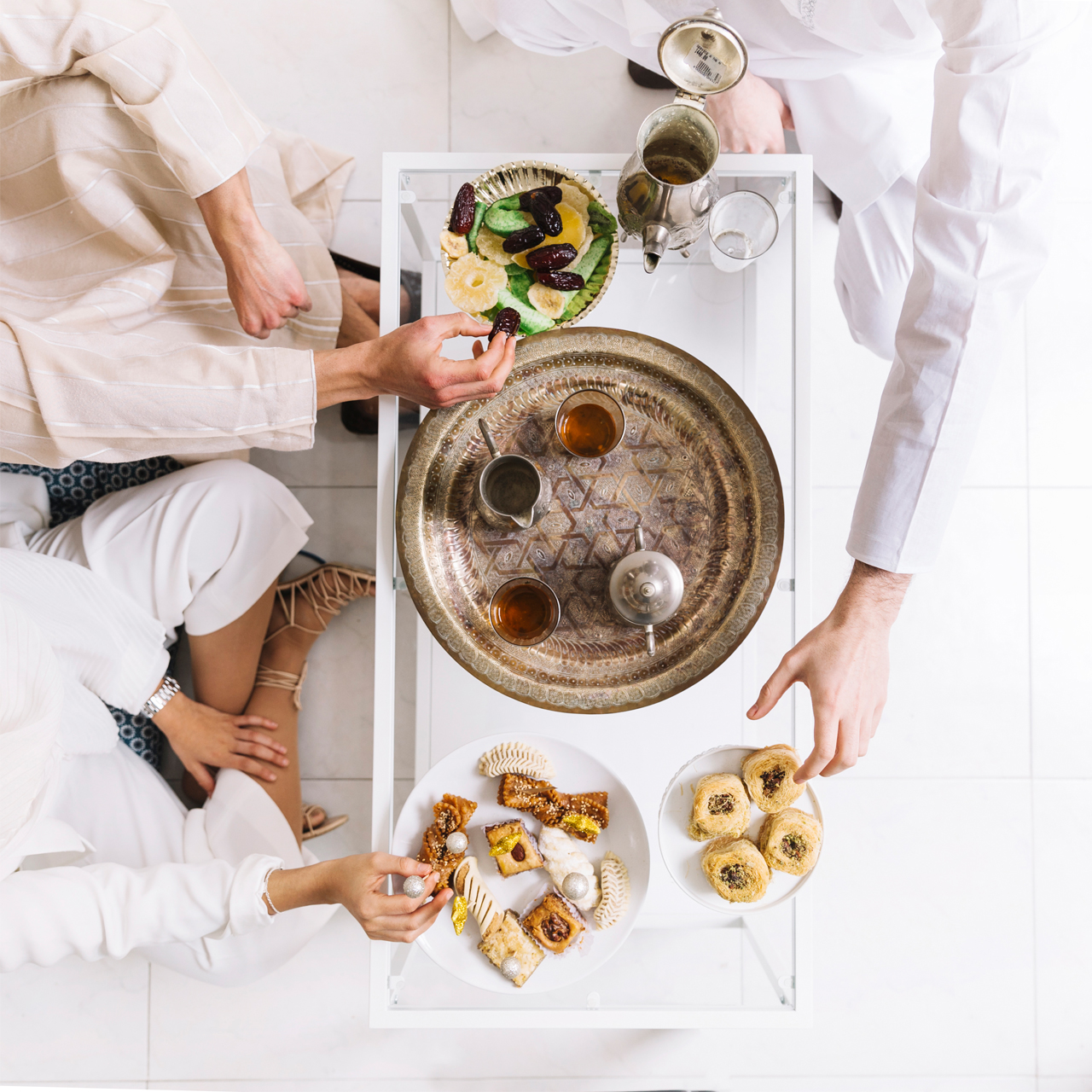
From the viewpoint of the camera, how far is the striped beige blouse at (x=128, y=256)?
1032 mm

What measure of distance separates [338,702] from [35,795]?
2.34 ft

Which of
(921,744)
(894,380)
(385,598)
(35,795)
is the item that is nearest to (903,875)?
(921,744)

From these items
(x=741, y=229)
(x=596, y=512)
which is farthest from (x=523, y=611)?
(x=741, y=229)

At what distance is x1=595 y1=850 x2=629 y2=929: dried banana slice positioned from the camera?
1121mm

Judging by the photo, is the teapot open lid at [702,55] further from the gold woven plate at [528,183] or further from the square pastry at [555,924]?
the square pastry at [555,924]

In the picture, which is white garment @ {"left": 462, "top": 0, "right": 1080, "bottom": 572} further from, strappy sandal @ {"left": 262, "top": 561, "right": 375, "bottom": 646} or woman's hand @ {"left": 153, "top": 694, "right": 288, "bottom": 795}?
woman's hand @ {"left": 153, "top": 694, "right": 288, "bottom": 795}

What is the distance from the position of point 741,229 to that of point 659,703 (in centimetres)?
83

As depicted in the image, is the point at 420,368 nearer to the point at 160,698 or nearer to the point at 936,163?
the point at 936,163

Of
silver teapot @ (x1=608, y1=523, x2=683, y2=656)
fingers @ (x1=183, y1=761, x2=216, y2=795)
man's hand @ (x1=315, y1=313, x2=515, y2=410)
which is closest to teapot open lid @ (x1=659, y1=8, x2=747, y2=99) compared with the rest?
man's hand @ (x1=315, y1=313, x2=515, y2=410)

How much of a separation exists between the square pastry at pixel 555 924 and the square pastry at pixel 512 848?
0.06 metres

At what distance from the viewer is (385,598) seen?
1178 millimetres

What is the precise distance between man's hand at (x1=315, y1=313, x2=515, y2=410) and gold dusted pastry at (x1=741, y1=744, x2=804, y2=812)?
2.14 feet

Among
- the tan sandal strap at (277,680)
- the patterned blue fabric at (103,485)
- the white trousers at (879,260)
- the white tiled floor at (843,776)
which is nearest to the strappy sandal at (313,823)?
the white tiled floor at (843,776)

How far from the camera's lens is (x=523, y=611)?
3.67ft
